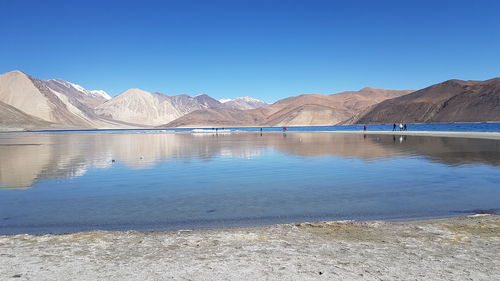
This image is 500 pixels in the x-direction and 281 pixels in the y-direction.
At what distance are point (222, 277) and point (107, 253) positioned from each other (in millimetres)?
2745

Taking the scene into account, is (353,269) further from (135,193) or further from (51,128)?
(51,128)

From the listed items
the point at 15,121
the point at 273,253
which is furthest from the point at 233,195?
the point at 15,121

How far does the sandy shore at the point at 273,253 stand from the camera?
21.4ft

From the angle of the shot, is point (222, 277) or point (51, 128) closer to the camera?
point (222, 277)

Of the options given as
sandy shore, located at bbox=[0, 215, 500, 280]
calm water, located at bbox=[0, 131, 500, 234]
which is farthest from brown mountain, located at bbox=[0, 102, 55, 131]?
sandy shore, located at bbox=[0, 215, 500, 280]

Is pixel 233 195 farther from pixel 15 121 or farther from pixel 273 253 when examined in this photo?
pixel 15 121

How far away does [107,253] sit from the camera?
7766 mm

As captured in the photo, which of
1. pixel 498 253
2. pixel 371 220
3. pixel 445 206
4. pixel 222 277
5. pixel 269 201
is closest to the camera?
pixel 222 277

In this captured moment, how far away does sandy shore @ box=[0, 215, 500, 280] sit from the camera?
6.51 meters

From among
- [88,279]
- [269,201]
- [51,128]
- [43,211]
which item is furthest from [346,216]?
[51,128]

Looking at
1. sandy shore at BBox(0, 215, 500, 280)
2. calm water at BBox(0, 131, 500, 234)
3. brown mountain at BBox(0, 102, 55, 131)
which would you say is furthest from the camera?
brown mountain at BBox(0, 102, 55, 131)

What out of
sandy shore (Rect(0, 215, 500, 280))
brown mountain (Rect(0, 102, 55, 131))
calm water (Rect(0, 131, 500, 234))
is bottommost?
calm water (Rect(0, 131, 500, 234))

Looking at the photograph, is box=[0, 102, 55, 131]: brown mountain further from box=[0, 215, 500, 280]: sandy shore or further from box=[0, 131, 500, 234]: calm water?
box=[0, 215, 500, 280]: sandy shore

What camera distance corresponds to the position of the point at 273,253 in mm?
7562
